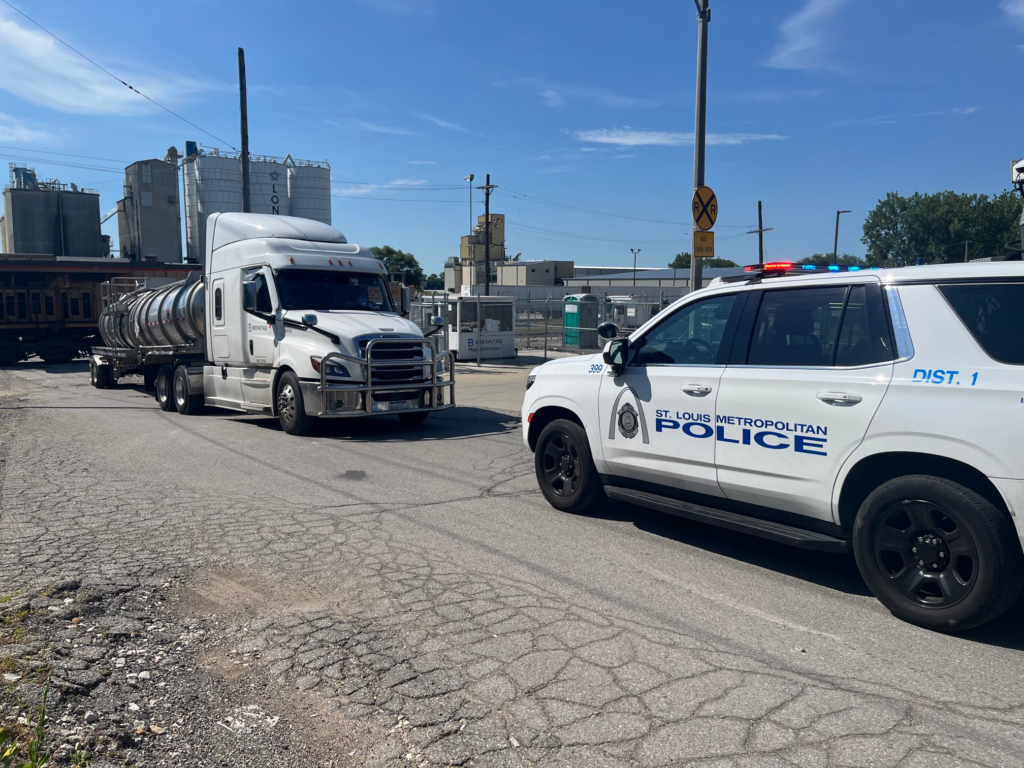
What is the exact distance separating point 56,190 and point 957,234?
66642 millimetres

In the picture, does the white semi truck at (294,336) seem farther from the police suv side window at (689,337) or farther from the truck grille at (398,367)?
the police suv side window at (689,337)

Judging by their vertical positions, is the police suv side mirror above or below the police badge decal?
above

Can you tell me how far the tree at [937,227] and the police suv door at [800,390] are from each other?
4444 centimetres

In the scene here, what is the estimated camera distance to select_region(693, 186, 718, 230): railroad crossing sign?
12062mm

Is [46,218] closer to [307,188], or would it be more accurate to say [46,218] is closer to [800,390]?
[307,188]

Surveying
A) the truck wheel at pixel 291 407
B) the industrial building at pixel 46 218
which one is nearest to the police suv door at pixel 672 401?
the truck wheel at pixel 291 407

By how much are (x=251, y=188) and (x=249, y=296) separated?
53331 mm

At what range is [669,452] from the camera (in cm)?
577

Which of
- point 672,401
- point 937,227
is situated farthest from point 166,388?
point 937,227

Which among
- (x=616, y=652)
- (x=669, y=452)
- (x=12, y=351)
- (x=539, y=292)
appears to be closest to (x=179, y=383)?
(x=669, y=452)

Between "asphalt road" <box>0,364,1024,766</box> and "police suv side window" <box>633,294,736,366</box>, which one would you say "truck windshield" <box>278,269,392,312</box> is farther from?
"police suv side window" <box>633,294,736,366</box>

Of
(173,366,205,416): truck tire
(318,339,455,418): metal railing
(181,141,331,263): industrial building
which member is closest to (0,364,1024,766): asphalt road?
(318,339,455,418): metal railing

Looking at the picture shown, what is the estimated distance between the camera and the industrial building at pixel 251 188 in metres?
59.0

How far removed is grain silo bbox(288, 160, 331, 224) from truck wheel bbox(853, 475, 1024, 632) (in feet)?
204
